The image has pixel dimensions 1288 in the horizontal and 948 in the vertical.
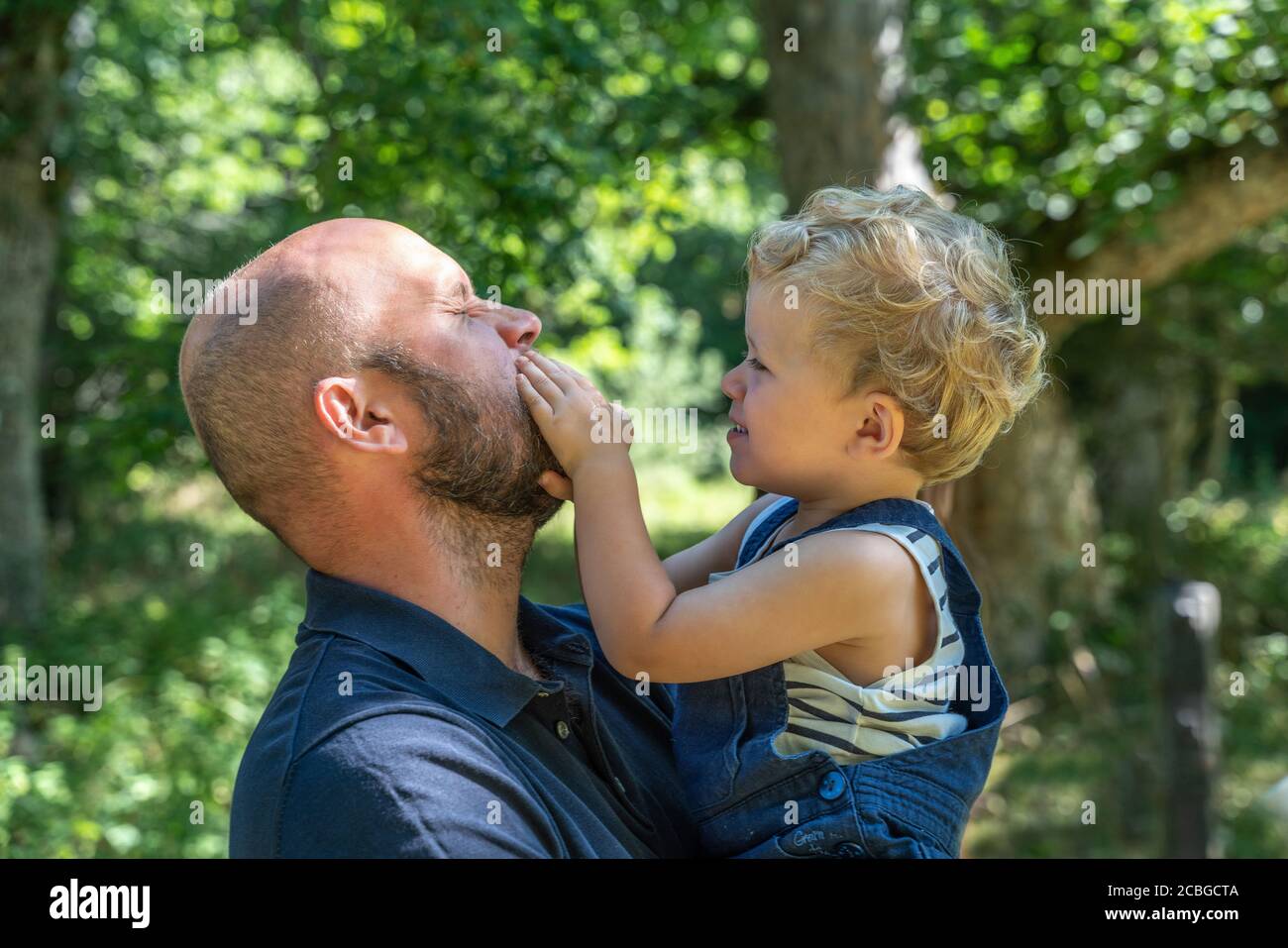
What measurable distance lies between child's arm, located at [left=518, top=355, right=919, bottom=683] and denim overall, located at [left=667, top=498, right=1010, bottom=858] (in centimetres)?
7

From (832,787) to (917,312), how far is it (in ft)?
2.45

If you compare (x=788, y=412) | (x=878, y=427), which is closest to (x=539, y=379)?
(x=788, y=412)

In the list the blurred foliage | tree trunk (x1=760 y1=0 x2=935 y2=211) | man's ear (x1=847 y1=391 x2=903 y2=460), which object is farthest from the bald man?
tree trunk (x1=760 y1=0 x2=935 y2=211)

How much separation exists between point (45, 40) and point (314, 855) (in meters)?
6.25

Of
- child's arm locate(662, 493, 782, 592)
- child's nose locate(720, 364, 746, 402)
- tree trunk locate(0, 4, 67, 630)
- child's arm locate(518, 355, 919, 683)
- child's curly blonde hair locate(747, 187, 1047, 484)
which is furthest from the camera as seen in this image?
tree trunk locate(0, 4, 67, 630)

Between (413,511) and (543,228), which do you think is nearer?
(413,511)

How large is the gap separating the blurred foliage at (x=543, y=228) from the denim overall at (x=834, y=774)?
195 cm

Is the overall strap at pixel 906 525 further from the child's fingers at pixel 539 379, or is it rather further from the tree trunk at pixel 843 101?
the tree trunk at pixel 843 101

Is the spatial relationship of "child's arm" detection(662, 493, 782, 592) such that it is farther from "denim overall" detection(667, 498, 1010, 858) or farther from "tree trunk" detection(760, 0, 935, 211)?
"tree trunk" detection(760, 0, 935, 211)

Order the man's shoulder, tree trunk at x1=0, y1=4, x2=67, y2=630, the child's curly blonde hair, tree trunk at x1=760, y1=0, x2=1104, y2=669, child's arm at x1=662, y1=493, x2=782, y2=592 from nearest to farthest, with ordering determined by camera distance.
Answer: the man's shoulder < the child's curly blonde hair < child's arm at x1=662, y1=493, x2=782, y2=592 < tree trunk at x1=760, y1=0, x2=1104, y2=669 < tree trunk at x1=0, y1=4, x2=67, y2=630

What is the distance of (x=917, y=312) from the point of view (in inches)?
79.0

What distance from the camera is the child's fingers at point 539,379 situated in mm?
2041

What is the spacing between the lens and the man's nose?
2.15m

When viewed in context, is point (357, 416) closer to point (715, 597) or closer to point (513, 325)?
point (513, 325)
